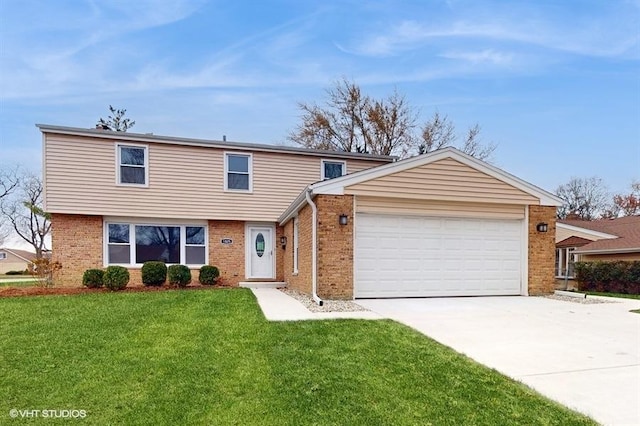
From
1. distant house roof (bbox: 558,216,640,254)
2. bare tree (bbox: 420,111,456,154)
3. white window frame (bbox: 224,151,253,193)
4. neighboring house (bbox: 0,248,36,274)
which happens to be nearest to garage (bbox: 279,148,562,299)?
white window frame (bbox: 224,151,253,193)

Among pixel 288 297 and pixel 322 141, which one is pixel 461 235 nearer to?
pixel 288 297

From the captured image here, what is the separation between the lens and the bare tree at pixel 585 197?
120ft

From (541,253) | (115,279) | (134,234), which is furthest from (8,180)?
(541,253)

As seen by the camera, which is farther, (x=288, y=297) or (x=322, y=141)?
(x=322, y=141)

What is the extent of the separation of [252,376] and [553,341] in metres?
4.25

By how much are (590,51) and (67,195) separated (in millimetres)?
16976

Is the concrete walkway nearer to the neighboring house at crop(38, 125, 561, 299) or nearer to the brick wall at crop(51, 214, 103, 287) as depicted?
the neighboring house at crop(38, 125, 561, 299)

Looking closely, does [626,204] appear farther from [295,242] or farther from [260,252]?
[295,242]

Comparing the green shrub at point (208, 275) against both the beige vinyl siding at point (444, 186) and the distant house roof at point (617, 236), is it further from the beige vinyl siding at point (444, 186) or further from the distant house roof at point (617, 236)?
the distant house roof at point (617, 236)

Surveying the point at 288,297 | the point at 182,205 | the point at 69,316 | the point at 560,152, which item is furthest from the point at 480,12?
the point at 560,152

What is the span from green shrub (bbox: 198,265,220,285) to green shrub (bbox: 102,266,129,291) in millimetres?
2285

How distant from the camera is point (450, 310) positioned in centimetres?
802

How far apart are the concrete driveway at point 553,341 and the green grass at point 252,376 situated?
356 mm

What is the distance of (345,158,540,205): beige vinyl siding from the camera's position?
31.8 ft
